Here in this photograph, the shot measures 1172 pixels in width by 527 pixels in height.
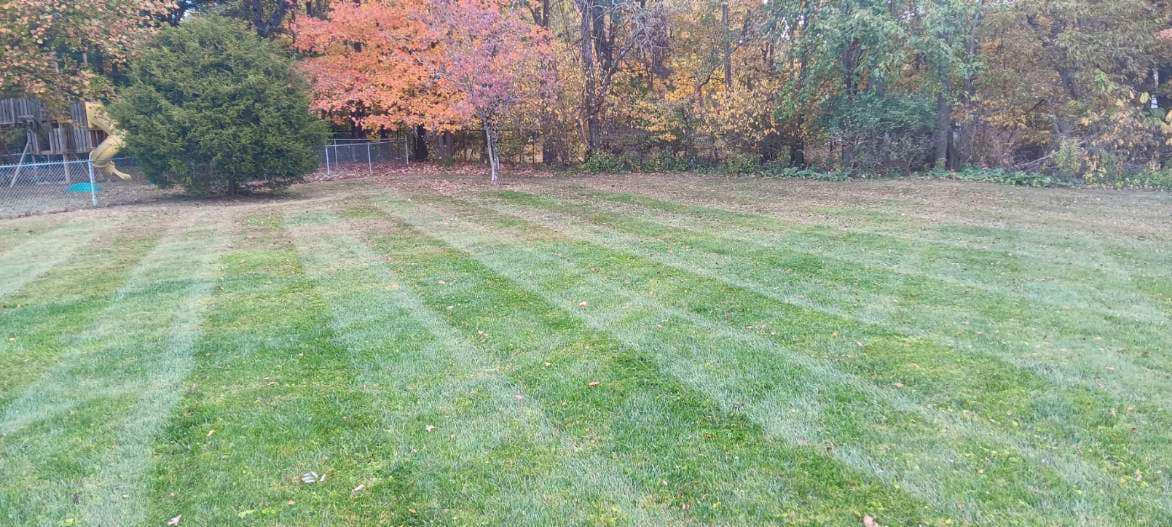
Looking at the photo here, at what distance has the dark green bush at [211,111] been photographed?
13711 mm

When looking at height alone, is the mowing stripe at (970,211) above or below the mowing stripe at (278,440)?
above

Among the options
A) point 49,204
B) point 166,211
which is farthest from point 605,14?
point 49,204

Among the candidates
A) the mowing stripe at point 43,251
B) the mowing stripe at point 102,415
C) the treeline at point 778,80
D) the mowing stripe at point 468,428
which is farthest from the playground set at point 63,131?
the mowing stripe at point 468,428

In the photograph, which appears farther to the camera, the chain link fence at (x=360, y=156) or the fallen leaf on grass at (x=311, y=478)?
the chain link fence at (x=360, y=156)

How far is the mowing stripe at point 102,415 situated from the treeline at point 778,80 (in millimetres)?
10482

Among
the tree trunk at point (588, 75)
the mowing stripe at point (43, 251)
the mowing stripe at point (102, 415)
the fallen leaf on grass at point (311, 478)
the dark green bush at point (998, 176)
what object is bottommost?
the fallen leaf on grass at point (311, 478)

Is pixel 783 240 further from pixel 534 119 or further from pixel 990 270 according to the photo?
pixel 534 119

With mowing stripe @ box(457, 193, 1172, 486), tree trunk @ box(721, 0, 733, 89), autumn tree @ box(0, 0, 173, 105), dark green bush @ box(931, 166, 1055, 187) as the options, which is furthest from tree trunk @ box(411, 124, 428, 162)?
mowing stripe @ box(457, 193, 1172, 486)

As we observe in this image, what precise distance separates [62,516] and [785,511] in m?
3.17

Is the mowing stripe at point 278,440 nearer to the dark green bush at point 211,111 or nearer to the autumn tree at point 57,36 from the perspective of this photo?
the dark green bush at point 211,111

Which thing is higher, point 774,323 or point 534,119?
point 534,119

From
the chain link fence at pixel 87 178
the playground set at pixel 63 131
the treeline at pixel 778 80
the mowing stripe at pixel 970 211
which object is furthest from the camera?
the playground set at pixel 63 131

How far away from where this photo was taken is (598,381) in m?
4.59

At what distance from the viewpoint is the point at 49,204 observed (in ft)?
45.3
